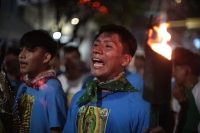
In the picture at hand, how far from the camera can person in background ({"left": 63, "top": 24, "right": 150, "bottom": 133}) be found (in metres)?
2.55

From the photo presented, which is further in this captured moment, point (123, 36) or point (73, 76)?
point (73, 76)

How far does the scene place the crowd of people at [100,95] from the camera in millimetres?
2602

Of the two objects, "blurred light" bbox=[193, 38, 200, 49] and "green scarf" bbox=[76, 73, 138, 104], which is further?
"blurred light" bbox=[193, 38, 200, 49]

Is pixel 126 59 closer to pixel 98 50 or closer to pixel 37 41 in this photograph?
pixel 98 50

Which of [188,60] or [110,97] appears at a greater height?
[188,60]

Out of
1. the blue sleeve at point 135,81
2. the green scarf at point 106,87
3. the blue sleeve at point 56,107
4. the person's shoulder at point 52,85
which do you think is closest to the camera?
the green scarf at point 106,87

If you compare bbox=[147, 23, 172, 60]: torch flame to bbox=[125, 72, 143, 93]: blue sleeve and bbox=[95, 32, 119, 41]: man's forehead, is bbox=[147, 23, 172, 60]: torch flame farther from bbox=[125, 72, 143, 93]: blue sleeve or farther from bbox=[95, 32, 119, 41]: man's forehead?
bbox=[125, 72, 143, 93]: blue sleeve

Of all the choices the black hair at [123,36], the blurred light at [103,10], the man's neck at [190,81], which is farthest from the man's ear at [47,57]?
the blurred light at [103,10]

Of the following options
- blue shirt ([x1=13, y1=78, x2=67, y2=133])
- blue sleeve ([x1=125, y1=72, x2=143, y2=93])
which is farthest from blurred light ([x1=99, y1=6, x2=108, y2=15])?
blue shirt ([x1=13, y1=78, x2=67, y2=133])

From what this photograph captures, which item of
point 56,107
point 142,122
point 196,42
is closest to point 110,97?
point 142,122

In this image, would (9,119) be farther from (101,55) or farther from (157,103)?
(157,103)

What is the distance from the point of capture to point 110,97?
271 centimetres

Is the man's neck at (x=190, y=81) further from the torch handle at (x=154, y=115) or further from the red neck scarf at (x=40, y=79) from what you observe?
the torch handle at (x=154, y=115)

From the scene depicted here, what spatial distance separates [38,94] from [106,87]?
3.25 feet
